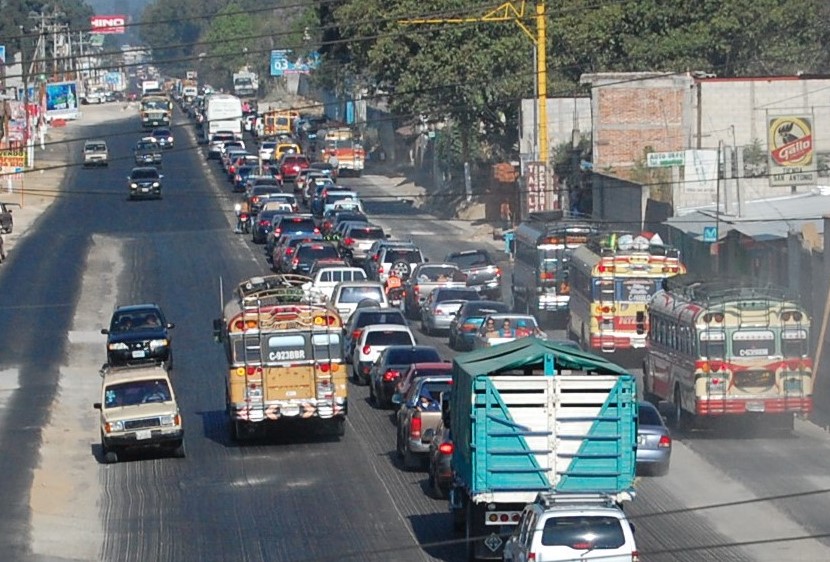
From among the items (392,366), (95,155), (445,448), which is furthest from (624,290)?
(95,155)

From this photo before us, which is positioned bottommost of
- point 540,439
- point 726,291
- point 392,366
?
point 392,366

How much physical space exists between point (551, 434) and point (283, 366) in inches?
428

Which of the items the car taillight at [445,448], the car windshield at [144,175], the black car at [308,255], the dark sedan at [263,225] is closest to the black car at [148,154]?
the car windshield at [144,175]

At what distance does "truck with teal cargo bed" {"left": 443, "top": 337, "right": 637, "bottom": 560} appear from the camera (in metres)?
21.1

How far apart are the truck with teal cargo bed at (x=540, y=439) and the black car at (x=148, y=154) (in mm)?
82707

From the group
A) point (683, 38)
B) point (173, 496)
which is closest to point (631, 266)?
point (173, 496)

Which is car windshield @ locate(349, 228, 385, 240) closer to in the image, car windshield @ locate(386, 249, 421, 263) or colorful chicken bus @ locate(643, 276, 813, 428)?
car windshield @ locate(386, 249, 421, 263)

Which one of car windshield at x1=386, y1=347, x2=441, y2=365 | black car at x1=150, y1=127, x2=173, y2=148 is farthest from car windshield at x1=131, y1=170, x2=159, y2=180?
car windshield at x1=386, y1=347, x2=441, y2=365

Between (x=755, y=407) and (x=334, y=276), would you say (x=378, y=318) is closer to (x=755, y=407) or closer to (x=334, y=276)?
(x=334, y=276)

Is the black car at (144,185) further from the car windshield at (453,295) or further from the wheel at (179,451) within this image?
the wheel at (179,451)

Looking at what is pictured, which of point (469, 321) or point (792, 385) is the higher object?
point (792, 385)

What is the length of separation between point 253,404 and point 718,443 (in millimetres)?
8671

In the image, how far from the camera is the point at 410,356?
117 ft

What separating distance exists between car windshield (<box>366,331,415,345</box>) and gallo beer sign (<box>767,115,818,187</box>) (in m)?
18.3
